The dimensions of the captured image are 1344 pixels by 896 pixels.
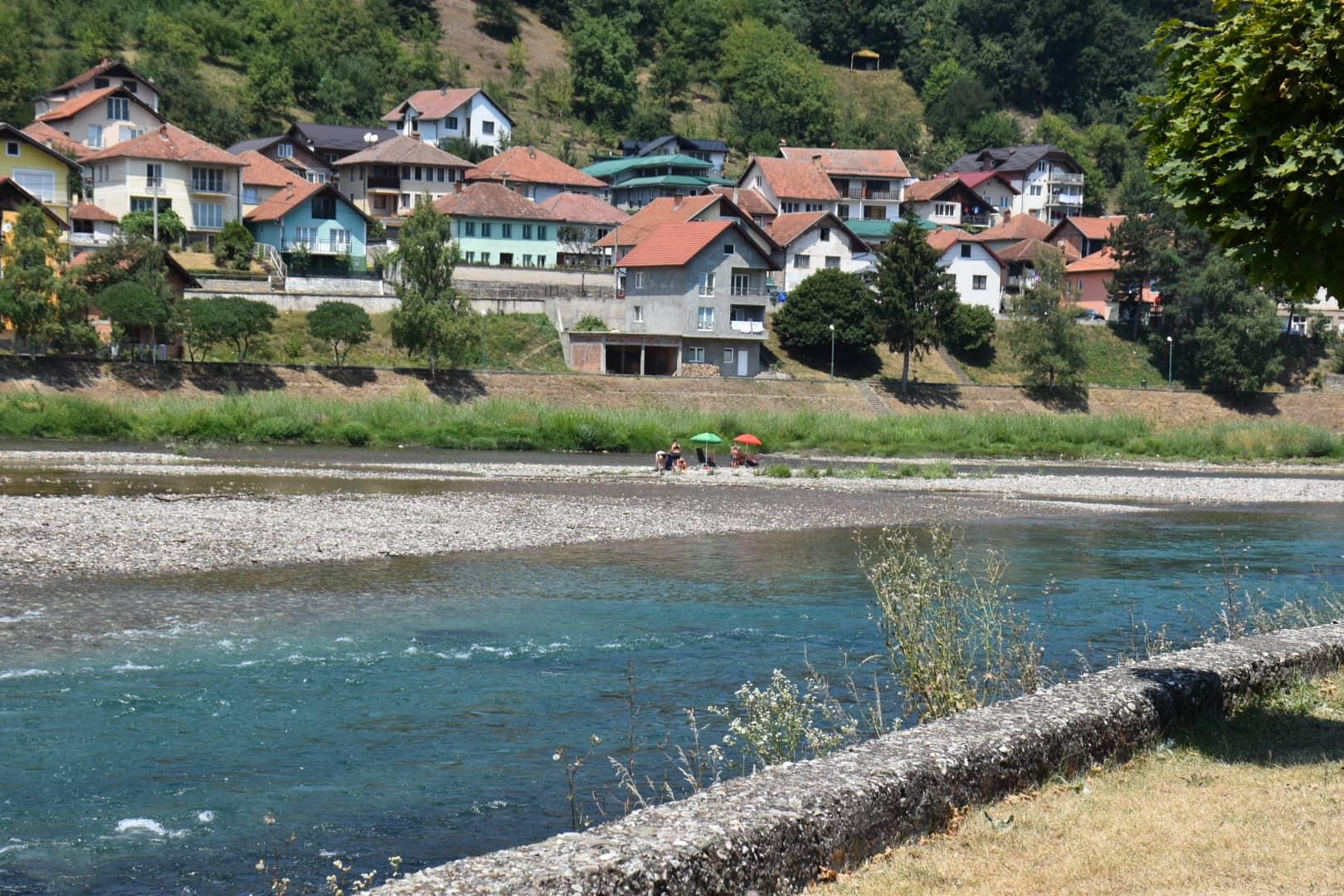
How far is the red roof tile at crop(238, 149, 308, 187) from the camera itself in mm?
87062

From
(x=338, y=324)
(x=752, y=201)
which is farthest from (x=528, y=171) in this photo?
A: (x=338, y=324)

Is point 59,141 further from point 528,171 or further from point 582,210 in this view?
point 582,210

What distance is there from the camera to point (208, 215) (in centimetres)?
8044

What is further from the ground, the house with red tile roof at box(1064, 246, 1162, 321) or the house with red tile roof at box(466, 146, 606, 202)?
the house with red tile roof at box(466, 146, 606, 202)

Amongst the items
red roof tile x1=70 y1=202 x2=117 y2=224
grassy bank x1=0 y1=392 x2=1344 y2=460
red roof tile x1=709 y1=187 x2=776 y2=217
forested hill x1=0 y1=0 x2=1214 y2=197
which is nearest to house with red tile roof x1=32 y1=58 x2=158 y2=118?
forested hill x1=0 y1=0 x2=1214 y2=197

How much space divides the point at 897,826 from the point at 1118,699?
2.61 meters

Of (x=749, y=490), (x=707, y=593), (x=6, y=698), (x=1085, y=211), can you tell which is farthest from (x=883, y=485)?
(x=1085, y=211)

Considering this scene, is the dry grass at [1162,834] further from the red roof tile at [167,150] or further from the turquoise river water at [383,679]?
the red roof tile at [167,150]

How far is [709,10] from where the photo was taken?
531 ft

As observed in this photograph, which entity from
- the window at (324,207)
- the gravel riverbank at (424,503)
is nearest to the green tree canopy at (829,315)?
the gravel riverbank at (424,503)

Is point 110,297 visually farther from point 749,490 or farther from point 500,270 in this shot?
point 749,490

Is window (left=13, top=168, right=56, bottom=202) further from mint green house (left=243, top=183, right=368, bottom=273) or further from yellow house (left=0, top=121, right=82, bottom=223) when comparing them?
mint green house (left=243, top=183, right=368, bottom=273)

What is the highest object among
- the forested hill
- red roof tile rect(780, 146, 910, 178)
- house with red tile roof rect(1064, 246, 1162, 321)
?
the forested hill

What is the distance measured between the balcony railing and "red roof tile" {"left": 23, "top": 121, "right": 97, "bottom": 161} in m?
14.4
